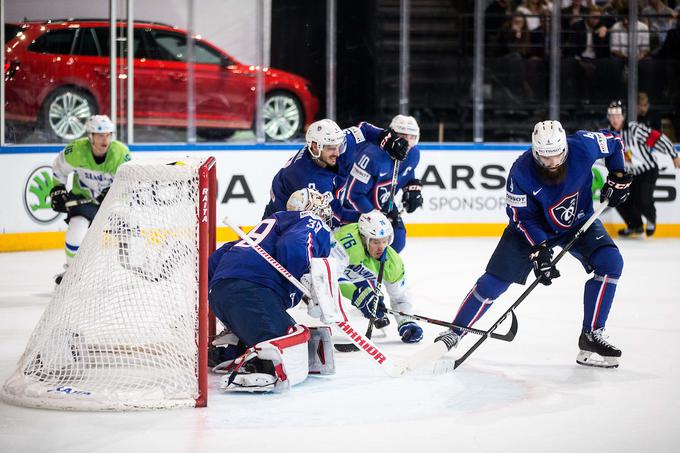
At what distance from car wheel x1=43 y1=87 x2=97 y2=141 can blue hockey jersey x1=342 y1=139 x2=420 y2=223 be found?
351 cm

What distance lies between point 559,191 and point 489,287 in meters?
0.51

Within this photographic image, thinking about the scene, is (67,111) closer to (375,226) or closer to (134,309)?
(375,226)

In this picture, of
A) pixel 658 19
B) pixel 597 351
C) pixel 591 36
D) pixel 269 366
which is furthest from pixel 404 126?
pixel 658 19

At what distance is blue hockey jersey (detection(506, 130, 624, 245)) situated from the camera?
4.77m

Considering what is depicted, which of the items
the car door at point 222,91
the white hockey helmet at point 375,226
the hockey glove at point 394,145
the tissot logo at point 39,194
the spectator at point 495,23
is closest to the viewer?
the white hockey helmet at point 375,226

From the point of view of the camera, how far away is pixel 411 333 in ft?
17.6

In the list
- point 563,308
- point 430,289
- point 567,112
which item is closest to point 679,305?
point 563,308

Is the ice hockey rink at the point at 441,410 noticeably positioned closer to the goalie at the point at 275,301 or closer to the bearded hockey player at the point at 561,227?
the goalie at the point at 275,301

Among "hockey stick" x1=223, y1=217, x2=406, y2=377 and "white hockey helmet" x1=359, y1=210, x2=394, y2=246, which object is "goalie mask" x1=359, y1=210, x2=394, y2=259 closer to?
"white hockey helmet" x1=359, y1=210, x2=394, y2=246

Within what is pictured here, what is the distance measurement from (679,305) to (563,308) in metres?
0.69

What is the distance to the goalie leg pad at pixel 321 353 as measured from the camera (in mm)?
4578

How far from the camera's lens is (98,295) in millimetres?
4176

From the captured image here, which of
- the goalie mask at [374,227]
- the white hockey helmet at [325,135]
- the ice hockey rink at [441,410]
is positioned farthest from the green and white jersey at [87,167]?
the goalie mask at [374,227]

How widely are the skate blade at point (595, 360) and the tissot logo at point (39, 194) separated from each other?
15.3 ft
